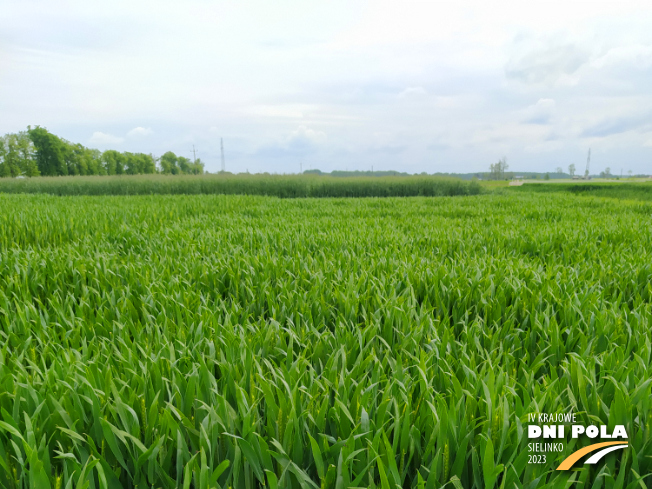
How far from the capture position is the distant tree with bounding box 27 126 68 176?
5781 cm

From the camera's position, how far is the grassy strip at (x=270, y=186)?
22.8 m

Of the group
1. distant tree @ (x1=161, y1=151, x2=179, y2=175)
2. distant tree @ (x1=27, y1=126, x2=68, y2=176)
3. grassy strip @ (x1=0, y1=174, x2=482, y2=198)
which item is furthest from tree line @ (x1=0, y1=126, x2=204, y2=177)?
grassy strip @ (x1=0, y1=174, x2=482, y2=198)

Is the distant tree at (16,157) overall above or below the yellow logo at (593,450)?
above

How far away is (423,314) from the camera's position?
185 cm

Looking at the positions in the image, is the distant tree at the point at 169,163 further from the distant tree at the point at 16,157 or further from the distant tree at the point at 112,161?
the distant tree at the point at 16,157

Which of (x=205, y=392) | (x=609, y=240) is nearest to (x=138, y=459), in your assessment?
(x=205, y=392)

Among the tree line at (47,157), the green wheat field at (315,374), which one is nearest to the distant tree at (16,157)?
the tree line at (47,157)

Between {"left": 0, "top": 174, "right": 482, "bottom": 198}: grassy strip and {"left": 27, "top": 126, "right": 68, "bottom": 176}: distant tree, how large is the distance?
4079 cm

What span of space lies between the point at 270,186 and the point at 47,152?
55.3 meters

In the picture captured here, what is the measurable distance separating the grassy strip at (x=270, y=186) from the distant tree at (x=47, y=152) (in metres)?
40.8

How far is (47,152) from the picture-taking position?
192ft

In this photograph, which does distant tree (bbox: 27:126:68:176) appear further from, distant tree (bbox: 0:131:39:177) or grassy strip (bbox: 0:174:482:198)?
grassy strip (bbox: 0:174:482:198)

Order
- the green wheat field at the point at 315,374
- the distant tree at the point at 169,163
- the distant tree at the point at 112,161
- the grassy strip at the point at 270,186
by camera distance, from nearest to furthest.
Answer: the green wheat field at the point at 315,374, the grassy strip at the point at 270,186, the distant tree at the point at 112,161, the distant tree at the point at 169,163

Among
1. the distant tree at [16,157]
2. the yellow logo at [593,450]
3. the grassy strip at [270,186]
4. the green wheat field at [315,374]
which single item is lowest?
the yellow logo at [593,450]
